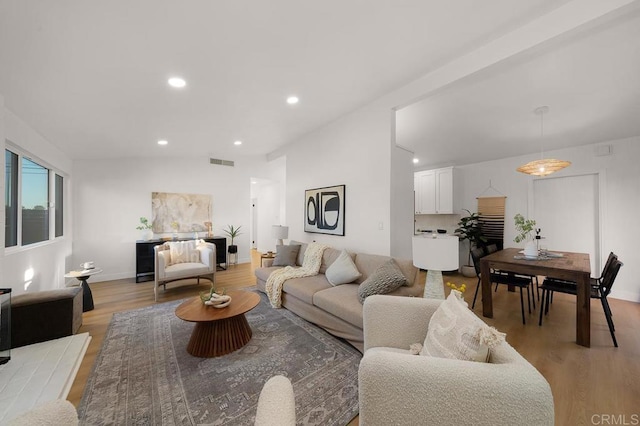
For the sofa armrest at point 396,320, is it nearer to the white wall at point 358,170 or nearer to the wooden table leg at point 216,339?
the wooden table leg at point 216,339

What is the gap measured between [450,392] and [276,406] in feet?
2.05

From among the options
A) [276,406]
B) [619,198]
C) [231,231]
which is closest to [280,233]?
[231,231]

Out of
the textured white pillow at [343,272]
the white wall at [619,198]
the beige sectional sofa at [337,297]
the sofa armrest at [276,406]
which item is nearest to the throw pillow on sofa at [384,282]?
the beige sectional sofa at [337,297]

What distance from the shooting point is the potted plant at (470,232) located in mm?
5035

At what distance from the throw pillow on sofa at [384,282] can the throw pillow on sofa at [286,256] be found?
5.90 ft

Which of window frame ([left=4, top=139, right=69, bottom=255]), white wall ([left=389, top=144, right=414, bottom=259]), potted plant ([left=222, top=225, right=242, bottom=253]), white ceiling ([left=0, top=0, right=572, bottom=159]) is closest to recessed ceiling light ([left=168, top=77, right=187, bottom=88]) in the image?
white ceiling ([left=0, top=0, right=572, bottom=159])

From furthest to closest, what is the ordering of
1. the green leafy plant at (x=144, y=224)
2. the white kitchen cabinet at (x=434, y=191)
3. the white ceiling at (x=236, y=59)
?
the white kitchen cabinet at (x=434, y=191) → the green leafy plant at (x=144, y=224) → the white ceiling at (x=236, y=59)

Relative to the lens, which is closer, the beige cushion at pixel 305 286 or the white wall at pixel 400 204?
the beige cushion at pixel 305 286

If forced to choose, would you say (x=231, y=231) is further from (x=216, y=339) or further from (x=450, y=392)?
(x=450, y=392)

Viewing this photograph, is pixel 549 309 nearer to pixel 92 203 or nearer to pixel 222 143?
pixel 222 143

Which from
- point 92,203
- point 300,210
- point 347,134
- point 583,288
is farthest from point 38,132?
point 583,288

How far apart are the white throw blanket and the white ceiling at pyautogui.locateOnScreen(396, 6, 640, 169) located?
2.28 m

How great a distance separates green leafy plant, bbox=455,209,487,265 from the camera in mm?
5020

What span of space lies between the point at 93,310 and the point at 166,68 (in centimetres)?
328
